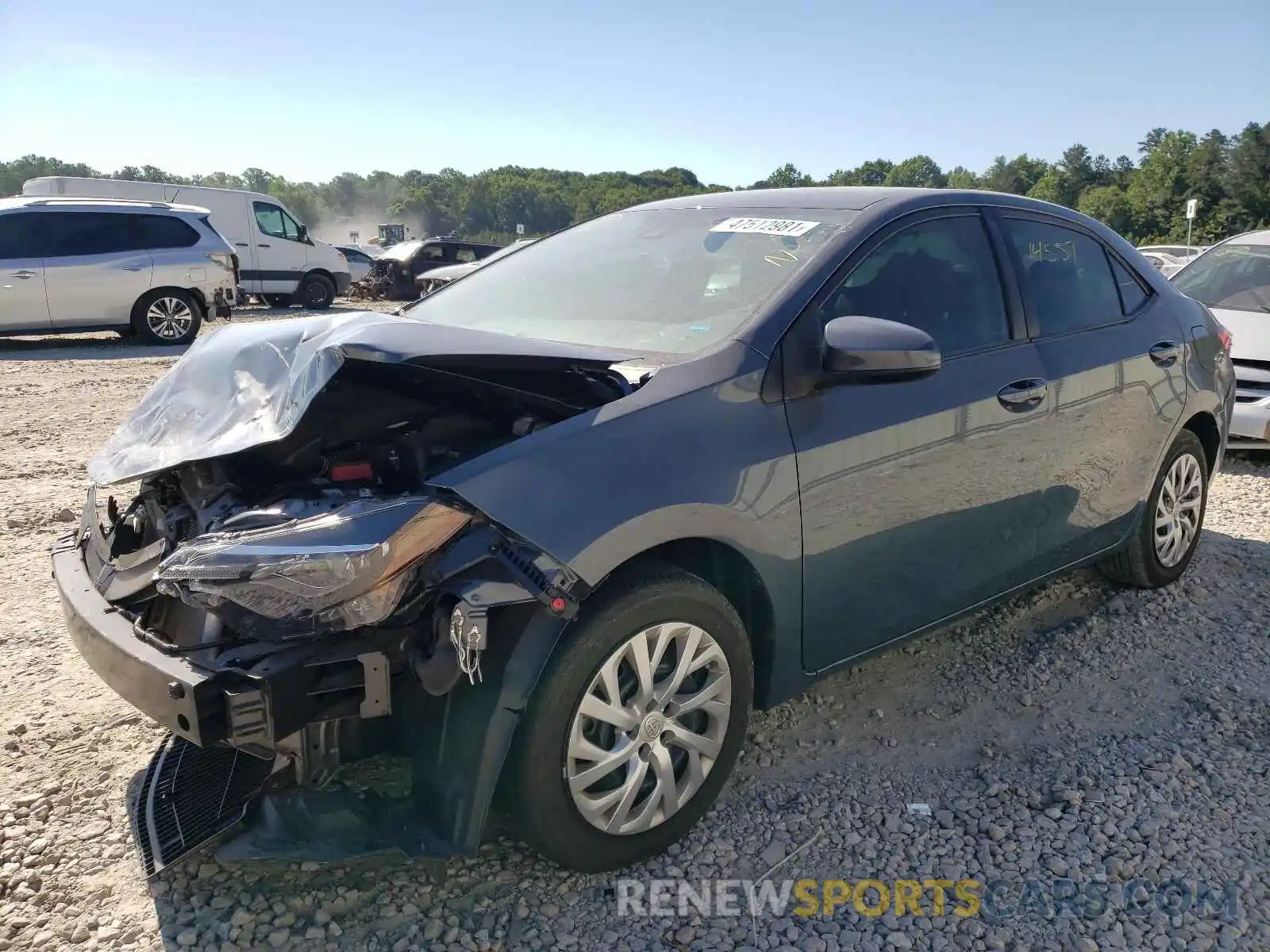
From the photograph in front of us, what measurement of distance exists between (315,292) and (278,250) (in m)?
1.04

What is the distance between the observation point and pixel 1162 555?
438cm

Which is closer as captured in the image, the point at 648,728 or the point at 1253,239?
the point at 648,728

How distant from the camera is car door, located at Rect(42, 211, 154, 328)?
12133 mm

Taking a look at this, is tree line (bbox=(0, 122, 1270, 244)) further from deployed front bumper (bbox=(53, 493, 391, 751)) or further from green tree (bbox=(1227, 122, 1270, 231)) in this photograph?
deployed front bumper (bbox=(53, 493, 391, 751))

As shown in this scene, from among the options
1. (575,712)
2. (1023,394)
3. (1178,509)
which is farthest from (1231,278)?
(575,712)

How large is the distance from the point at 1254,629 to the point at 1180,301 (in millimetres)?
1466

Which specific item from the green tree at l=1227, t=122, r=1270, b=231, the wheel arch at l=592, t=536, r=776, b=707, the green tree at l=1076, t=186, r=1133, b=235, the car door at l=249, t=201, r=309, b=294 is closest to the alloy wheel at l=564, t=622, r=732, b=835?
the wheel arch at l=592, t=536, r=776, b=707

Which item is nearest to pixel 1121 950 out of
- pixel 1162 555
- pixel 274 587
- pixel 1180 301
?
pixel 274 587

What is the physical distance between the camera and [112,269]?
12.5 metres

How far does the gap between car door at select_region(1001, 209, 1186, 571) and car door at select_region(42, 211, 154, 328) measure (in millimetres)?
12096

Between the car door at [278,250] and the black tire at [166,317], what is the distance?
538cm

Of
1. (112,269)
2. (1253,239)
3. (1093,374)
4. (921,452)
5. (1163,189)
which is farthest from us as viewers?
(1163,189)

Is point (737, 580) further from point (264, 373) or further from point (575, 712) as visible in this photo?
point (264, 373)

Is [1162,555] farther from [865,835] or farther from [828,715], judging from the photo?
[865,835]
